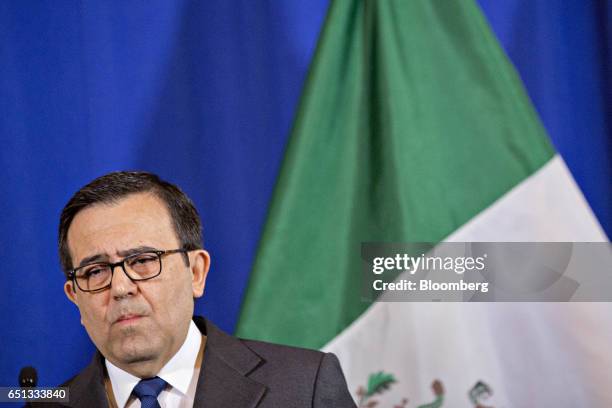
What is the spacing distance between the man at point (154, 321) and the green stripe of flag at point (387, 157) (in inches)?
13.7

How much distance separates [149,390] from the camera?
5.22 feet

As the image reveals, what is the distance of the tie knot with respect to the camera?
159 cm

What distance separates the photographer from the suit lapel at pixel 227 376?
1.61m

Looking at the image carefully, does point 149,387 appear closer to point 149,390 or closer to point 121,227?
point 149,390

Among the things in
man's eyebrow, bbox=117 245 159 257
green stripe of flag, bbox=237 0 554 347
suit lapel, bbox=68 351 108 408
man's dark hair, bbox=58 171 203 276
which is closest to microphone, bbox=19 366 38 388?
suit lapel, bbox=68 351 108 408

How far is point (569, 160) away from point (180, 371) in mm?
1382

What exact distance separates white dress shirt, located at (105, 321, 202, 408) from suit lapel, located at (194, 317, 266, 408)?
28mm

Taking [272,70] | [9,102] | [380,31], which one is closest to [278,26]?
[272,70]

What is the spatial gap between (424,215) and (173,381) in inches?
30.1

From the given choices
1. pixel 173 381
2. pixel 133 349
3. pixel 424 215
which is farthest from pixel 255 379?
pixel 424 215

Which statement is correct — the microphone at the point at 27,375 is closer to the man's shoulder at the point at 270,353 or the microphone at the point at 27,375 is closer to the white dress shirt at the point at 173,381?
the white dress shirt at the point at 173,381

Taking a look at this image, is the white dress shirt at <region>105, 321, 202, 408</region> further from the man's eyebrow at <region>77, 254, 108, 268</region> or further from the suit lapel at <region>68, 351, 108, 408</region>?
the man's eyebrow at <region>77, 254, 108, 268</region>

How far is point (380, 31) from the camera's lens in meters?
2.07

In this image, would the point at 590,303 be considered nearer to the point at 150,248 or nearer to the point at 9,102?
the point at 150,248
